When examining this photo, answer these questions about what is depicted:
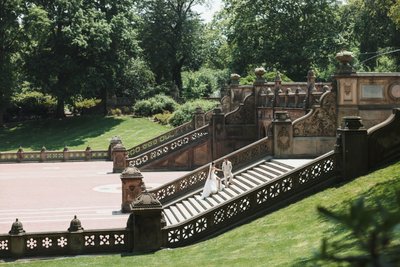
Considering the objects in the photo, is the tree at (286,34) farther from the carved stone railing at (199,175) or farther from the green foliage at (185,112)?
the carved stone railing at (199,175)

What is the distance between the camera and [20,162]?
42688 mm

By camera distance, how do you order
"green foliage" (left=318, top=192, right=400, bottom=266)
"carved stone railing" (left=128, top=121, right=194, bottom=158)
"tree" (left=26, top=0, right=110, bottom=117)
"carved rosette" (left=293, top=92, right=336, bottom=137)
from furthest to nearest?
"tree" (left=26, top=0, right=110, bottom=117) < "carved stone railing" (left=128, top=121, right=194, bottom=158) < "carved rosette" (left=293, top=92, right=336, bottom=137) < "green foliage" (left=318, top=192, right=400, bottom=266)

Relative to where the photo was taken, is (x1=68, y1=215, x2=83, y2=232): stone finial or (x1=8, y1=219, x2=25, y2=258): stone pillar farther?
(x1=68, y1=215, x2=83, y2=232): stone finial

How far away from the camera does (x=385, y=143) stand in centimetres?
1697

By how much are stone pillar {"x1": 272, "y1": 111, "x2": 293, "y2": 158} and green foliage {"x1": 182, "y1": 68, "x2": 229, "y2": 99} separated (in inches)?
1729

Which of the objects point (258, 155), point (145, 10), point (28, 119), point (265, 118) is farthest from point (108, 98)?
point (258, 155)

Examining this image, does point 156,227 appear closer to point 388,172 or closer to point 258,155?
point 388,172

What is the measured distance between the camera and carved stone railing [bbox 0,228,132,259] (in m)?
15.5

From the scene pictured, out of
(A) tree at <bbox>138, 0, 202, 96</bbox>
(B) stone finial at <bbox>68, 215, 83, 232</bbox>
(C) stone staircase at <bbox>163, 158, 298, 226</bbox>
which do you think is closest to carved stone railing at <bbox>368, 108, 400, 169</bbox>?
(C) stone staircase at <bbox>163, 158, 298, 226</bbox>

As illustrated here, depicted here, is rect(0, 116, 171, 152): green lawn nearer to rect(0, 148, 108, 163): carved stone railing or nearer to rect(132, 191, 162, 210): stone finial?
rect(0, 148, 108, 163): carved stone railing

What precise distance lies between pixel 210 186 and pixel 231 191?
91 cm

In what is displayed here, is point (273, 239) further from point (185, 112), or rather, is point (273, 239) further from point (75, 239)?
point (185, 112)

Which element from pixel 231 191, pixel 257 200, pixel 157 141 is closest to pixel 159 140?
pixel 157 141

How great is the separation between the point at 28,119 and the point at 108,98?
853cm
